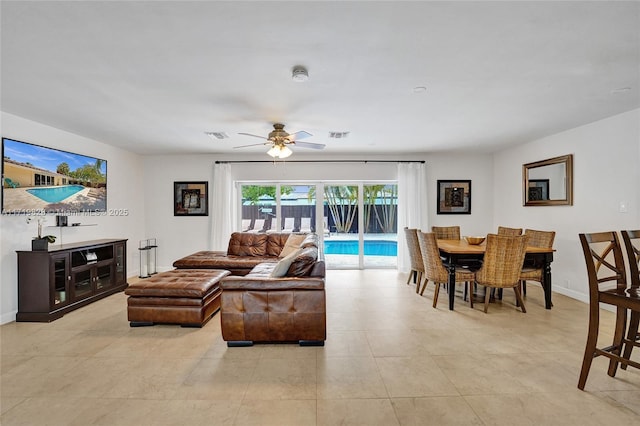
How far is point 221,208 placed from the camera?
617 cm

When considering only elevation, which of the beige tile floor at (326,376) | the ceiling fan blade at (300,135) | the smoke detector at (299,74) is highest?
the smoke detector at (299,74)

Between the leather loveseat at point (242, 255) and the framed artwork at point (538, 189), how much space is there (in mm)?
3762

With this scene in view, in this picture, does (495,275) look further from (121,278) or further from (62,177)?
(62,177)

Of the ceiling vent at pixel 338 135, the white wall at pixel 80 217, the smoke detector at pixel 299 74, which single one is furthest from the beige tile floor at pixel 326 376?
the ceiling vent at pixel 338 135

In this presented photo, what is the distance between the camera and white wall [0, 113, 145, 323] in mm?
3625

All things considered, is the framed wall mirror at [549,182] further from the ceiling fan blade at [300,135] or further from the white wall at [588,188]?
the ceiling fan blade at [300,135]

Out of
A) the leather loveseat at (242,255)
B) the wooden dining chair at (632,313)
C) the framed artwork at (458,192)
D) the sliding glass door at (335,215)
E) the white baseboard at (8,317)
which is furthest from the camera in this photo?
the sliding glass door at (335,215)

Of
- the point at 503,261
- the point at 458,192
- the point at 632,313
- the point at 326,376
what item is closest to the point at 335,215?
the point at 458,192

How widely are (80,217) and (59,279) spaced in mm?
1263

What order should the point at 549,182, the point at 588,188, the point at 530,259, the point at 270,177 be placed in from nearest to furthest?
the point at 530,259, the point at 588,188, the point at 549,182, the point at 270,177

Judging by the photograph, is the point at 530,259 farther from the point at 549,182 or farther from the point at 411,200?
the point at 411,200

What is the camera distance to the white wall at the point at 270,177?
20.8 ft

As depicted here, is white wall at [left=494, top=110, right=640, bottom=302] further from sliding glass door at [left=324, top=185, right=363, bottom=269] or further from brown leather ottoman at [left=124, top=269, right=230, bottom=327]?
brown leather ottoman at [left=124, top=269, right=230, bottom=327]

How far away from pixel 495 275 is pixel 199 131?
4.45 m
